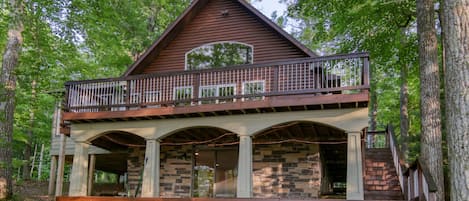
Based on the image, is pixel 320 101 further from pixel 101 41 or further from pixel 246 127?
pixel 101 41

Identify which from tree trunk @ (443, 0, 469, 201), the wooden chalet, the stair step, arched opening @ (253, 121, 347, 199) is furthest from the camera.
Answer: arched opening @ (253, 121, 347, 199)

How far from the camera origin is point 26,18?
1311cm

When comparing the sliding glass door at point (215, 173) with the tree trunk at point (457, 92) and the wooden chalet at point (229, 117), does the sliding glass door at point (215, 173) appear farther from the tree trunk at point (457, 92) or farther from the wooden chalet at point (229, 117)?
the tree trunk at point (457, 92)

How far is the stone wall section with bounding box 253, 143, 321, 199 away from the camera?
37.3ft

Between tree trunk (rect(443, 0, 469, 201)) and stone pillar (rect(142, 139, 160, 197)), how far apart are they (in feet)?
22.2

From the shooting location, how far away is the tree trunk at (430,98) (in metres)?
9.24

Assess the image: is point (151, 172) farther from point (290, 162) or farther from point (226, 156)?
point (290, 162)

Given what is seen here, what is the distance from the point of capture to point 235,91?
12.1 metres

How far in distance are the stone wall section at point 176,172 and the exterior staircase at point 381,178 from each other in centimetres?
510

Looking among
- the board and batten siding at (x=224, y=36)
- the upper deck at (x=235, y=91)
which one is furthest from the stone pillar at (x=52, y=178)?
the board and batten siding at (x=224, y=36)

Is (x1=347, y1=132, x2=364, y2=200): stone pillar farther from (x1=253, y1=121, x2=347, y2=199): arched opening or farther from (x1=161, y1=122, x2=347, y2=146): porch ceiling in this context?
(x1=253, y1=121, x2=347, y2=199): arched opening

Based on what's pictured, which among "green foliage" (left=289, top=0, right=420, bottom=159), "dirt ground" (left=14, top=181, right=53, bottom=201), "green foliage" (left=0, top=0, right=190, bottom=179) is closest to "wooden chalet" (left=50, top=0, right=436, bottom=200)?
"dirt ground" (left=14, top=181, right=53, bottom=201)

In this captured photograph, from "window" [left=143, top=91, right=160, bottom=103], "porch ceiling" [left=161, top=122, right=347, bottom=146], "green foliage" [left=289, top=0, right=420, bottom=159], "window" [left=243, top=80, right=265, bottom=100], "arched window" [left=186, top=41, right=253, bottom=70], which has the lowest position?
"porch ceiling" [left=161, top=122, right=347, bottom=146]

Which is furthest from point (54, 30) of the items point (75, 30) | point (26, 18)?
point (26, 18)
